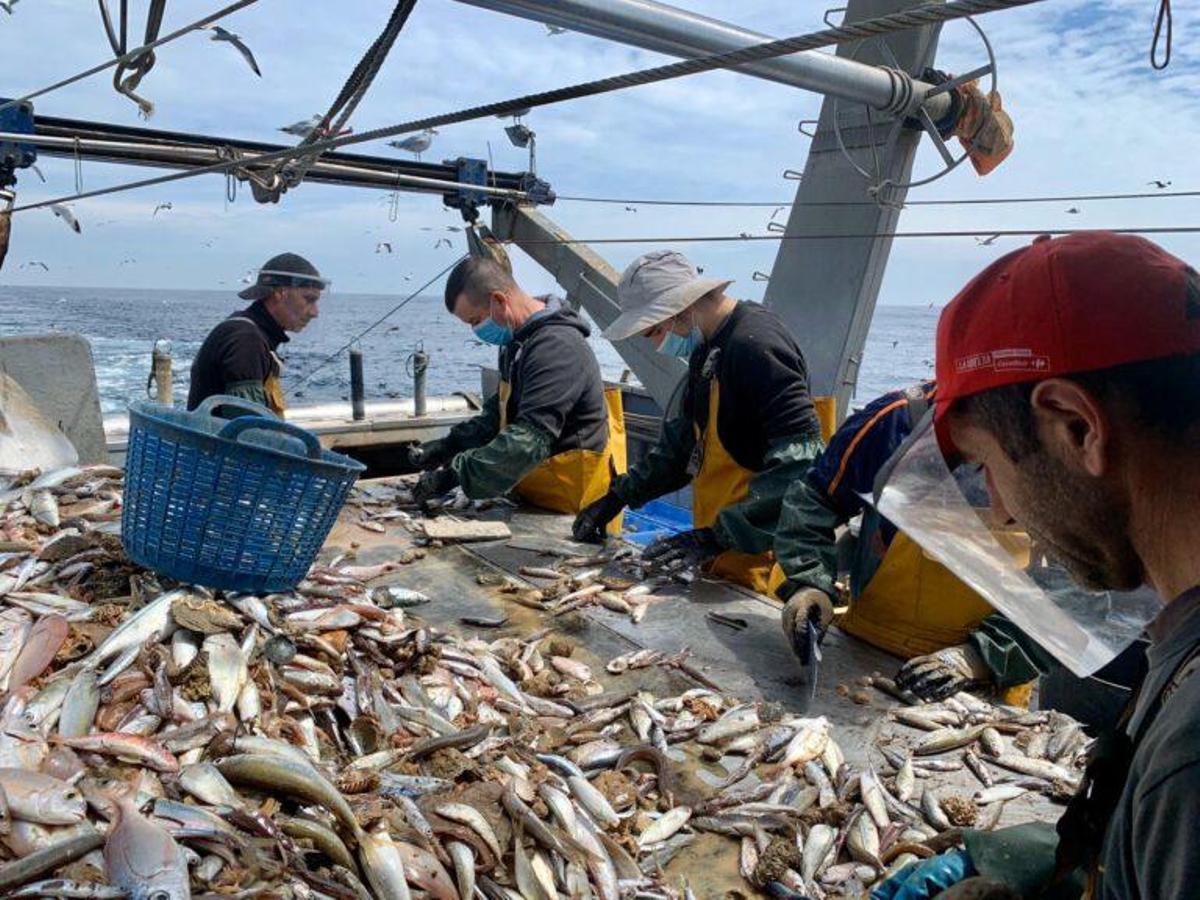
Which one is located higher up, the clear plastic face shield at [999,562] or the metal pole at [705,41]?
the metal pole at [705,41]

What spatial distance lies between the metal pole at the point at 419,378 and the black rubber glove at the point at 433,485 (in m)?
4.69

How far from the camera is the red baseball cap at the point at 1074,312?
1.13 metres

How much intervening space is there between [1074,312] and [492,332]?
5.14 m

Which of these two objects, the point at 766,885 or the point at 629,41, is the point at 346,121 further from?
the point at 766,885

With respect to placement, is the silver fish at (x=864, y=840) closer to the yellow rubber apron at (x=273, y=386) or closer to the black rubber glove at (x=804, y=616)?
the black rubber glove at (x=804, y=616)

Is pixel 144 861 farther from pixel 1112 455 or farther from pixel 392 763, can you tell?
pixel 1112 455

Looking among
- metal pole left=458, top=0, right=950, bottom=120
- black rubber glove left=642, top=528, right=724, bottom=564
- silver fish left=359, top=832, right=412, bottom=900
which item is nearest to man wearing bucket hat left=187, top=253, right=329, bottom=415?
black rubber glove left=642, top=528, right=724, bottom=564

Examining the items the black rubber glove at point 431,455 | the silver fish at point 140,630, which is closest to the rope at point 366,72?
the silver fish at point 140,630

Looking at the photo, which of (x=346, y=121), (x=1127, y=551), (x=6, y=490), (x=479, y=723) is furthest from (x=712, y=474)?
(x=6, y=490)

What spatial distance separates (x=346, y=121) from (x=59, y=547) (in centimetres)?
241

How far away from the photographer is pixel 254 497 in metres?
3.41

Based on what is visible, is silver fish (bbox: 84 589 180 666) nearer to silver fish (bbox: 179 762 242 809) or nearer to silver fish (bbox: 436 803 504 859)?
silver fish (bbox: 179 762 242 809)

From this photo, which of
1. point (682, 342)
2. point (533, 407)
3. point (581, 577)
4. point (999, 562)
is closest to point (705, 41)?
point (682, 342)

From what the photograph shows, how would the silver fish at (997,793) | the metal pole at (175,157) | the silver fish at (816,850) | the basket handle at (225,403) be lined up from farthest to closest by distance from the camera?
the metal pole at (175,157) < the basket handle at (225,403) < the silver fish at (997,793) < the silver fish at (816,850)
